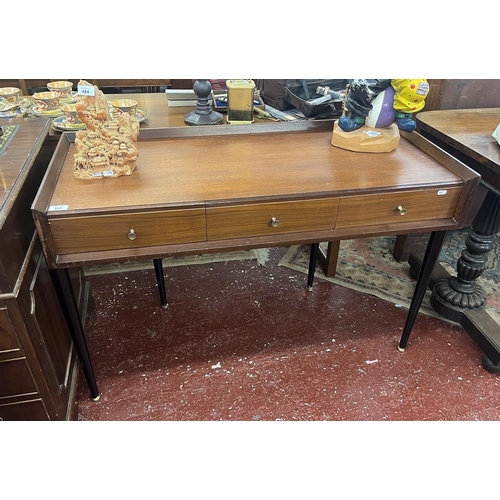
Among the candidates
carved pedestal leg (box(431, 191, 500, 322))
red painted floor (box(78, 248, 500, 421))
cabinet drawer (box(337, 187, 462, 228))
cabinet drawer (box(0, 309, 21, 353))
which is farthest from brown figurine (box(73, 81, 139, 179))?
carved pedestal leg (box(431, 191, 500, 322))

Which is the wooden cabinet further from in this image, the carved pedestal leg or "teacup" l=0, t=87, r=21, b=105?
the carved pedestal leg

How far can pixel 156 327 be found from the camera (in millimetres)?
1788

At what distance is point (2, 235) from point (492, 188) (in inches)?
56.9

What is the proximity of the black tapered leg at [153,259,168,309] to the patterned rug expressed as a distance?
65 cm

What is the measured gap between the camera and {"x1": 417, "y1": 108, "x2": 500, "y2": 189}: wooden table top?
4.58 ft

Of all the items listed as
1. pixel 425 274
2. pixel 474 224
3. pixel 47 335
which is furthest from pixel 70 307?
pixel 474 224

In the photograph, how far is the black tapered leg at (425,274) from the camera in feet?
4.58

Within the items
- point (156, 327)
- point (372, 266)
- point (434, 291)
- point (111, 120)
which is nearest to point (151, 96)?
point (111, 120)

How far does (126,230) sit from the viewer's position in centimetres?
107

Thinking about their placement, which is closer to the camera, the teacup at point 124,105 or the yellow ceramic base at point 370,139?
the yellow ceramic base at point 370,139

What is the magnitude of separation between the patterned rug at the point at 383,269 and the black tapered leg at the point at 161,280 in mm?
648

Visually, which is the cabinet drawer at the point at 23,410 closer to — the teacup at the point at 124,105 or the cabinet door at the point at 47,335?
the cabinet door at the point at 47,335

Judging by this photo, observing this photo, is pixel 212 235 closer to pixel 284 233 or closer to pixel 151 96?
pixel 284 233

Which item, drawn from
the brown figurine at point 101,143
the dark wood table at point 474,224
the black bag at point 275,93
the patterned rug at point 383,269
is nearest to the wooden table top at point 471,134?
the dark wood table at point 474,224
